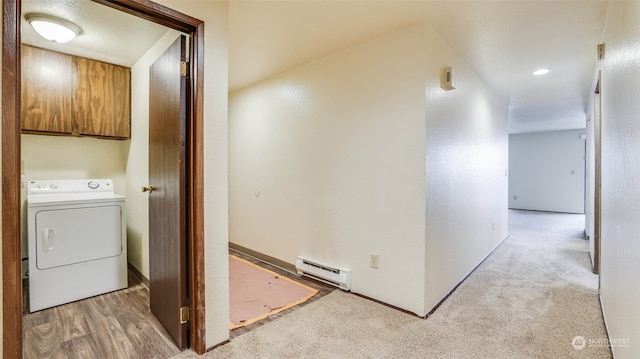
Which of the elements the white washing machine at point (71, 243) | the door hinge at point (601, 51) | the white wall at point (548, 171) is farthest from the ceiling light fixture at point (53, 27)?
the white wall at point (548, 171)

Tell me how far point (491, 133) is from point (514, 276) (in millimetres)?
1805

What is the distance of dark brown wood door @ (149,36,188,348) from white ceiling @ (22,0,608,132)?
20.9 inches

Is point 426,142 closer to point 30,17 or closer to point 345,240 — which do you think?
point 345,240

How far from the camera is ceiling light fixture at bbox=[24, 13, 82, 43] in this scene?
6.29 feet

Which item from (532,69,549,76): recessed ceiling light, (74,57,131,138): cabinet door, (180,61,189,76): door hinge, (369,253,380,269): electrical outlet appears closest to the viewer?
(180,61,189,76): door hinge

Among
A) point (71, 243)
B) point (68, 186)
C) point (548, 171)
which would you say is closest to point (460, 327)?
point (71, 243)

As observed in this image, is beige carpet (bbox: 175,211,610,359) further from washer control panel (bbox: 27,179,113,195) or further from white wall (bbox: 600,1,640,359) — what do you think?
washer control panel (bbox: 27,179,113,195)

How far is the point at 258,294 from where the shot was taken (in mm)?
2561

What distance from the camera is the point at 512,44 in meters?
2.44

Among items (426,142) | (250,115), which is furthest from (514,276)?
(250,115)

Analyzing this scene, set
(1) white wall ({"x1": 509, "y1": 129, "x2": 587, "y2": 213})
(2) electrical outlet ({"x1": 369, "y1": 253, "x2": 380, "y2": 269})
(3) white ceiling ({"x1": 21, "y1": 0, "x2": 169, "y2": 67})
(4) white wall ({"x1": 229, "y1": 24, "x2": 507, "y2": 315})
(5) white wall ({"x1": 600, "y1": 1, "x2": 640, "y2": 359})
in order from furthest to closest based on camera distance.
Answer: (1) white wall ({"x1": 509, "y1": 129, "x2": 587, "y2": 213})
(2) electrical outlet ({"x1": 369, "y1": 253, "x2": 380, "y2": 269})
(4) white wall ({"x1": 229, "y1": 24, "x2": 507, "y2": 315})
(3) white ceiling ({"x1": 21, "y1": 0, "x2": 169, "y2": 67})
(5) white wall ({"x1": 600, "y1": 1, "x2": 640, "y2": 359})

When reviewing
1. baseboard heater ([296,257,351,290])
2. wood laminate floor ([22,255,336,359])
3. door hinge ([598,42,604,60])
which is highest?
door hinge ([598,42,604,60])

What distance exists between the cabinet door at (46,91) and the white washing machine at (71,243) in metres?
0.53

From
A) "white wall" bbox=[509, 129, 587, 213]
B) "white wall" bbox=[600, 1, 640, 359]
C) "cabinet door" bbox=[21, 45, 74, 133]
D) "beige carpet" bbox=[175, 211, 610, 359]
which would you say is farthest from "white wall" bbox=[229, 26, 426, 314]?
"white wall" bbox=[509, 129, 587, 213]
